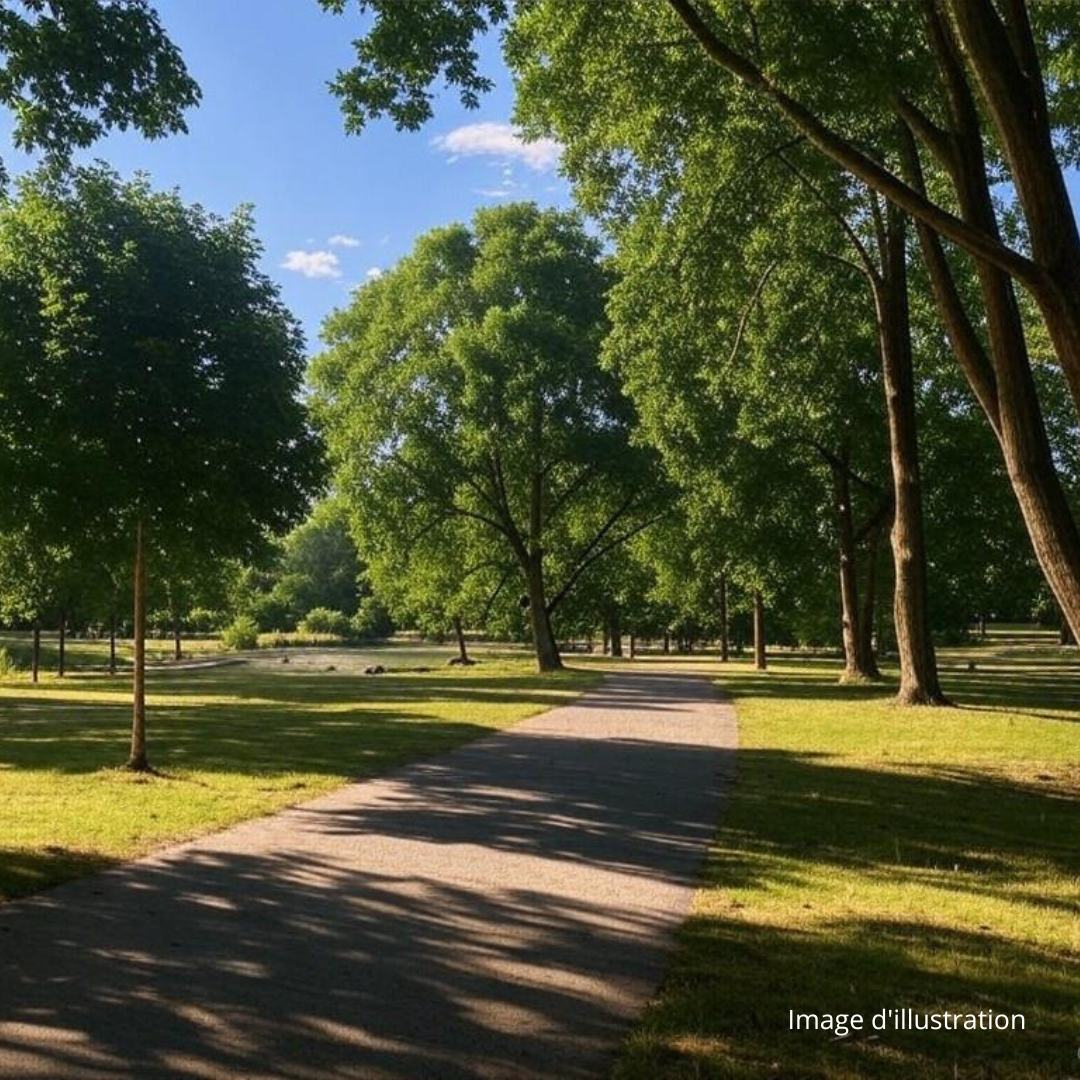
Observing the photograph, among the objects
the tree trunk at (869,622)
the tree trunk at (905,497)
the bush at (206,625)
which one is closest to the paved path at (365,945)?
the tree trunk at (905,497)

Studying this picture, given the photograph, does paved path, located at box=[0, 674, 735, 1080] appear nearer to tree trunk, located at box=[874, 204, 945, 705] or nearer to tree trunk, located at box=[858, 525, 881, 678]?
tree trunk, located at box=[874, 204, 945, 705]

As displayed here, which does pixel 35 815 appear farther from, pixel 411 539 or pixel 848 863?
pixel 411 539

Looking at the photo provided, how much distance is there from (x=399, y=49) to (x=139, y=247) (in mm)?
3525

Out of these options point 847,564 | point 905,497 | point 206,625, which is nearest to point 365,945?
point 905,497

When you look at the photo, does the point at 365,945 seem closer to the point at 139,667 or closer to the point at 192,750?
the point at 139,667

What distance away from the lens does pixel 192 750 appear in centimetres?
1348

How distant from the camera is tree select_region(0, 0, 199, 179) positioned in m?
8.37

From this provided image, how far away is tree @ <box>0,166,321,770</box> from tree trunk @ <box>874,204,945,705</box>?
40.8 feet

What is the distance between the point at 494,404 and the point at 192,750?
67.1 ft

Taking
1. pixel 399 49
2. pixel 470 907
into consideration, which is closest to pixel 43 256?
pixel 399 49

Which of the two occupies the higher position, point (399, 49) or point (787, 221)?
point (787, 221)

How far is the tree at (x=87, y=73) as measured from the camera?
8.37 metres

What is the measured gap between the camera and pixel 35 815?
8.63 m

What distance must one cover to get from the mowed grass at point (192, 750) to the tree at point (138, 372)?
1.34 metres
